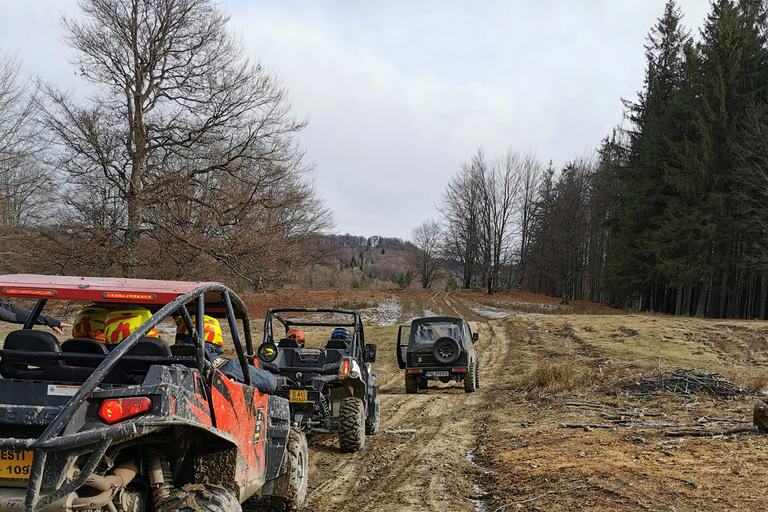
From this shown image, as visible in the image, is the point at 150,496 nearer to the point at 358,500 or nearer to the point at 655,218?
the point at 358,500

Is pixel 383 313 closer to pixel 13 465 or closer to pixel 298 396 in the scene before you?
pixel 298 396

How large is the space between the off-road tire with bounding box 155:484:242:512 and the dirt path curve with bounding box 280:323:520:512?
2.54 metres

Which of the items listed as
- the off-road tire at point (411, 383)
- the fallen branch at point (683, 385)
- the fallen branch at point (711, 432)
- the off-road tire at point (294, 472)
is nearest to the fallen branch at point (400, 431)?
the fallen branch at point (711, 432)

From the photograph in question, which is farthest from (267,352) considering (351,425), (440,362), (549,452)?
(440,362)

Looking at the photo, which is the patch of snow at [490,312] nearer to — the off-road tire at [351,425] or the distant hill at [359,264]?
the distant hill at [359,264]

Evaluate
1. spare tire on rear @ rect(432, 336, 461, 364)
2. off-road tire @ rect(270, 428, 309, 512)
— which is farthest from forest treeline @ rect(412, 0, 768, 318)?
off-road tire @ rect(270, 428, 309, 512)

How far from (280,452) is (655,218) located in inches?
1484

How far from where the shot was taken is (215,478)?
3795 millimetres

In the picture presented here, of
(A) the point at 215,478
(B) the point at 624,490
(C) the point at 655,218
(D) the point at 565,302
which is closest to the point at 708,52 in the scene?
(C) the point at 655,218

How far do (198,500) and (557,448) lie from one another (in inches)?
226

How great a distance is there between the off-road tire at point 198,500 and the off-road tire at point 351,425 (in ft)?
15.6

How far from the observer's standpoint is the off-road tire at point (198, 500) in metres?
3.18

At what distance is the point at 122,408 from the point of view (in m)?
2.91

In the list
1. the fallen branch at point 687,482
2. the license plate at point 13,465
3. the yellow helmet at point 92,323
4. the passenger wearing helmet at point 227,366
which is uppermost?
the yellow helmet at point 92,323
